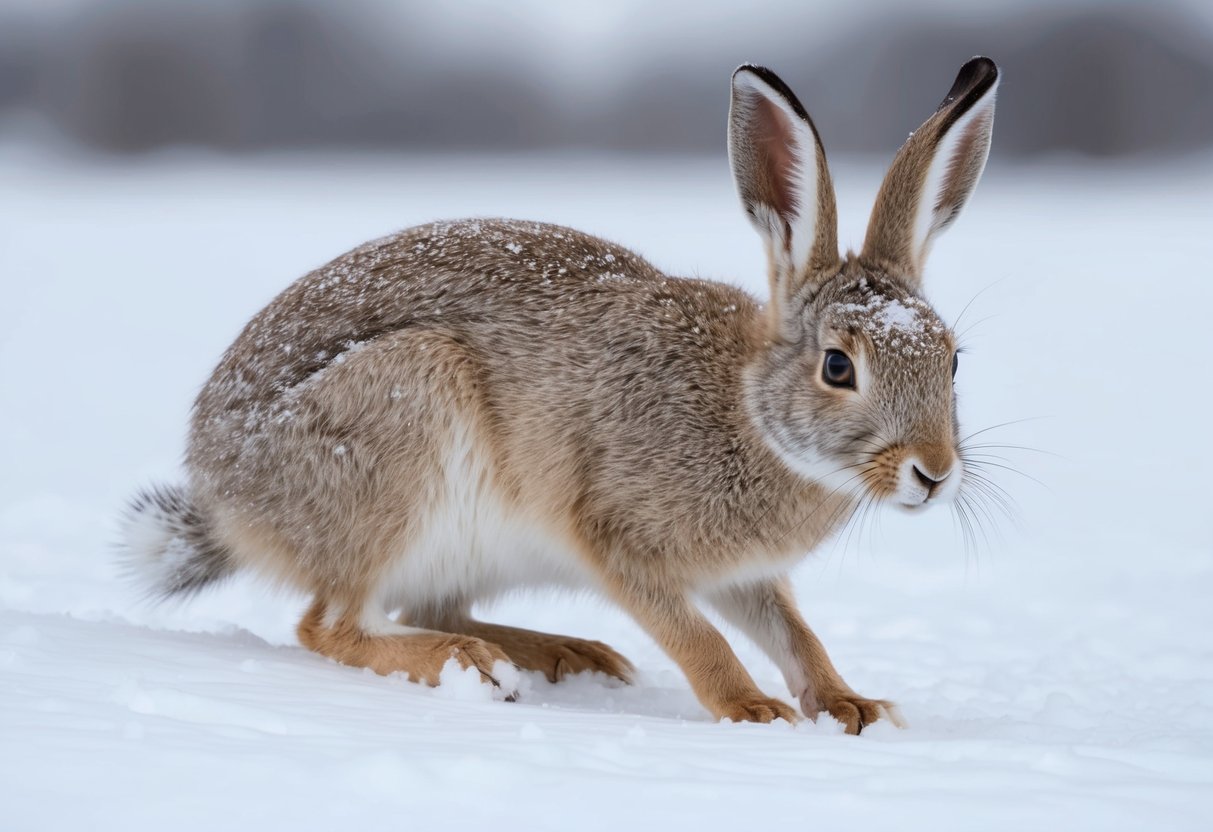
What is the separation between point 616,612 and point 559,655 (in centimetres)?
136

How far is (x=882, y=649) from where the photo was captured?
5.19 m

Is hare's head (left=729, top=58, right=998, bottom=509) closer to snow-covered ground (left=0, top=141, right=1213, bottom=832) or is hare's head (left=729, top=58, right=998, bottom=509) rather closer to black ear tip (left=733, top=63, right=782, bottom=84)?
black ear tip (left=733, top=63, right=782, bottom=84)

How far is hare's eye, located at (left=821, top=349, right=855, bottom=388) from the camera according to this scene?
375cm

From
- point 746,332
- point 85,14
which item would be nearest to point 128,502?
point 746,332

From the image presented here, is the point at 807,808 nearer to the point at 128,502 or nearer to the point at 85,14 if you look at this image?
the point at 128,502

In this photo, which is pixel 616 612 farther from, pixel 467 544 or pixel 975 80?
pixel 975 80

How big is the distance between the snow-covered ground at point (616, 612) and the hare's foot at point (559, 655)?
0.11 m

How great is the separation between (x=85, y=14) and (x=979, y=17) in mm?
8763

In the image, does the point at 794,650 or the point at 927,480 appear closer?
the point at 927,480

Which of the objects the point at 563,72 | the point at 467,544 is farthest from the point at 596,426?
the point at 563,72

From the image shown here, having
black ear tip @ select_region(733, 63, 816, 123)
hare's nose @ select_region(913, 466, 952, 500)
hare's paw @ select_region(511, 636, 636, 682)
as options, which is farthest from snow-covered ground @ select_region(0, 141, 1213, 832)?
black ear tip @ select_region(733, 63, 816, 123)

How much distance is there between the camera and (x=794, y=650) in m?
4.20

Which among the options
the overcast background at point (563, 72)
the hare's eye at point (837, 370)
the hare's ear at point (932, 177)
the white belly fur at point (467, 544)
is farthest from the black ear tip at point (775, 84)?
the overcast background at point (563, 72)

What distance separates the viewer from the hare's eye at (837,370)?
375 cm
